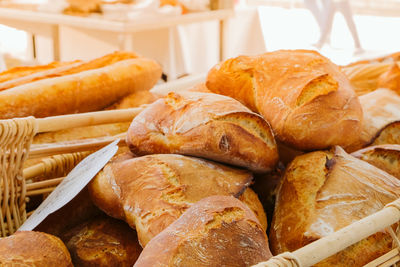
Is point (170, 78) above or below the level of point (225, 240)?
below

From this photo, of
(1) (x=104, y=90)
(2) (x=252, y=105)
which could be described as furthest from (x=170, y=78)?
(2) (x=252, y=105)

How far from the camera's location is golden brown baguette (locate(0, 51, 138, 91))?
3.89 ft

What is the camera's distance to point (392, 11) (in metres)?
6.41

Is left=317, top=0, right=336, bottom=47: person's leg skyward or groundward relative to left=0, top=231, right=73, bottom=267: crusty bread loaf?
groundward

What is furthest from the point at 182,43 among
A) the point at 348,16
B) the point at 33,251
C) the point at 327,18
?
the point at 348,16

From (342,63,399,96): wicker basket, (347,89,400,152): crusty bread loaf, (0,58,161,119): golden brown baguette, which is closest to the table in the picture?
(0,58,161,119): golden brown baguette

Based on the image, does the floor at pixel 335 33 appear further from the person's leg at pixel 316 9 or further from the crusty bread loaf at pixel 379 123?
the crusty bread loaf at pixel 379 123

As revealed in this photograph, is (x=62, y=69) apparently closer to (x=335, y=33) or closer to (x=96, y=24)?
(x=96, y=24)

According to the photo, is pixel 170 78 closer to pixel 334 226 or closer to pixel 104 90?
pixel 104 90

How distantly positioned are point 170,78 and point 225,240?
8.51 ft

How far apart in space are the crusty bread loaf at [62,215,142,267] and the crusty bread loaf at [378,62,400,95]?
0.80 metres

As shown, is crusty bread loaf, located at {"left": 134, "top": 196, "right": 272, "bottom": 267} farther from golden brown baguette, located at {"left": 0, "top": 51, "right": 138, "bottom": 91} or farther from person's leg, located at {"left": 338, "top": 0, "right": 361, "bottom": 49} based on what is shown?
person's leg, located at {"left": 338, "top": 0, "right": 361, "bottom": 49}

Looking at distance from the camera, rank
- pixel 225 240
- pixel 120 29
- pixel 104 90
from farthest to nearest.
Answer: pixel 120 29 → pixel 104 90 → pixel 225 240

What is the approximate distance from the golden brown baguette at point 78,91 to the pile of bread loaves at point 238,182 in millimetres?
319
